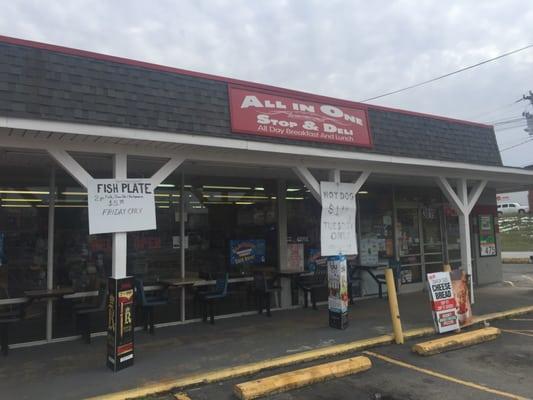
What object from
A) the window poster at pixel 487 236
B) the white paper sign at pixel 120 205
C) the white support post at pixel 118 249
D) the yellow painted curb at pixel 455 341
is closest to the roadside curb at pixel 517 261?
the window poster at pixel 487 236

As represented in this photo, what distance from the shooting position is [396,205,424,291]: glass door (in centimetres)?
1225

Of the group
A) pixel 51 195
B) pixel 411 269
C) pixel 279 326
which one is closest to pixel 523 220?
pixel 411 269

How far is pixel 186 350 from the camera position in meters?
6.79

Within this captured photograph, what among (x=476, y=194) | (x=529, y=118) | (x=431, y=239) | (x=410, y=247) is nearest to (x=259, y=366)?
(x=476, y=194)

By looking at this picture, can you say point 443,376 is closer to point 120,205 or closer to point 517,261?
point 120,205

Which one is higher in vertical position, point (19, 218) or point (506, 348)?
point (19, 218)

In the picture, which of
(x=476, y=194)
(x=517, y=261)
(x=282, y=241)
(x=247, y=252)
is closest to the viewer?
(x=247, y=252)

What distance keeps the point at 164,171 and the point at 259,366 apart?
3.02 meters

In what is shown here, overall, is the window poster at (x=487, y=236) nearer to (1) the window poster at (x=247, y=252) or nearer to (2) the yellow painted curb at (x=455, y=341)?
(2) the yellow painted curb at (x=455, y=341)

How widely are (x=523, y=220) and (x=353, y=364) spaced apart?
4551 cm

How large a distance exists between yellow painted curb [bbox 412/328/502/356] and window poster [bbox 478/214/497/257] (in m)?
6.67

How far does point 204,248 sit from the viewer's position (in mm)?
9312

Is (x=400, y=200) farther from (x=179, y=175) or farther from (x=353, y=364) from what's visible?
(x=353, y=364)

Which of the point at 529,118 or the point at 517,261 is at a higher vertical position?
the point at 529,118
